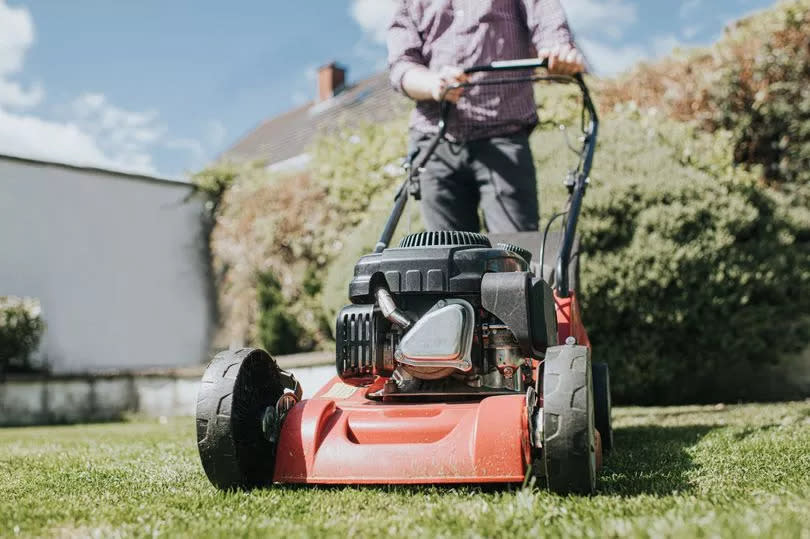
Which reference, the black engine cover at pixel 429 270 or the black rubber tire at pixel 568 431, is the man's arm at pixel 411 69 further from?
the black rubber tire at pixel 568 431

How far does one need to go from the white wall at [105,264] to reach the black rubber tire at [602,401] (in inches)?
330

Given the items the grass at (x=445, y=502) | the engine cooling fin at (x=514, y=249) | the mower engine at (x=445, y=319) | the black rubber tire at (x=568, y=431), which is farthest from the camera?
the engine cooling fin at (x=514, y=249)

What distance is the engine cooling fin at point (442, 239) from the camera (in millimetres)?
2631

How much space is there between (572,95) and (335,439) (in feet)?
16.6

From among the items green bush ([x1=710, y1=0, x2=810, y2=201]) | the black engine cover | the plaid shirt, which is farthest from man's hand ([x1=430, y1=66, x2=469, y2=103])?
green bush ([x1=710, y1=0, x2=810, y2=201])

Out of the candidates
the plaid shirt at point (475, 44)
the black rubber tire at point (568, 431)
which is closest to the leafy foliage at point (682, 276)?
the plaid shirt at point (475, 44)

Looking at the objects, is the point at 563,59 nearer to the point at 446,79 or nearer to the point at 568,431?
the point at 446,79

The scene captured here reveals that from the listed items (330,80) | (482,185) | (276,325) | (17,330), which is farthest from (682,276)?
(330,80)

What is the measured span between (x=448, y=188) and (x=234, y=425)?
1.59 meters

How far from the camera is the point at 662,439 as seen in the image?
153 inches

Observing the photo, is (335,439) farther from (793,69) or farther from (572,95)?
(793,69)

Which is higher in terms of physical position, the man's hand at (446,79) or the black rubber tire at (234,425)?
the man's hand at (446,79)

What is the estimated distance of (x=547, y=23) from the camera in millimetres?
3619

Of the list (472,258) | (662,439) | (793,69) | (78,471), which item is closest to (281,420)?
(472,258)
